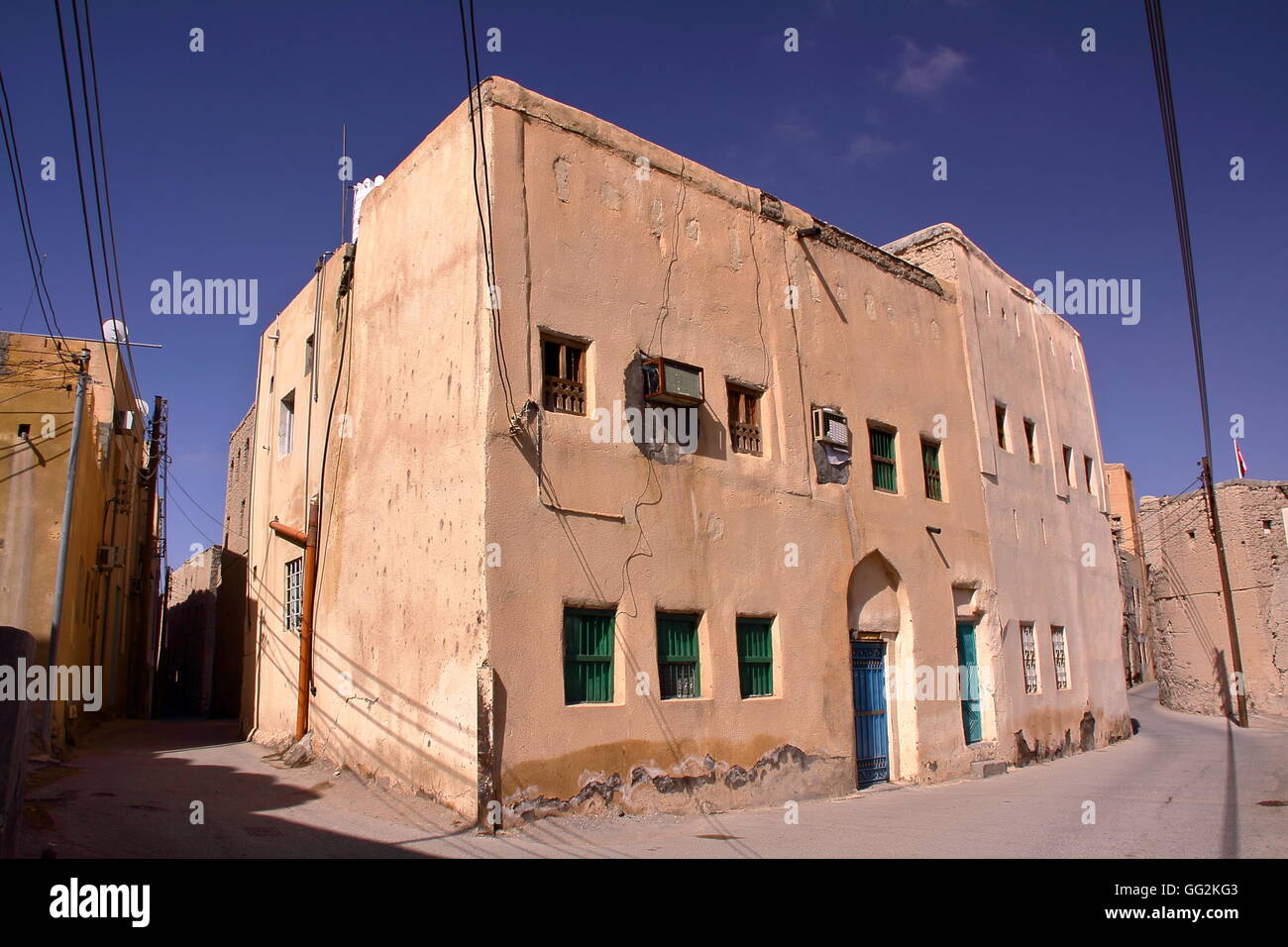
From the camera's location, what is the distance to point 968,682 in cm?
1647

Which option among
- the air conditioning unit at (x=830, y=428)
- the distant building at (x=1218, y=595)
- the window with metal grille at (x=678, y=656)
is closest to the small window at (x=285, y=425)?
the window with metal grille at (x=678, y=656)

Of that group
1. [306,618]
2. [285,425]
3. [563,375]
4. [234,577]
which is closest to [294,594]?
[306,618]

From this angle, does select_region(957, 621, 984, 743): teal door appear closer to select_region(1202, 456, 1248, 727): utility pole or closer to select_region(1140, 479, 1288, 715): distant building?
select_region(1202, 456, 1248, 727): utility pole

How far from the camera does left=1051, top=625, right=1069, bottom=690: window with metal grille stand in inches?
768

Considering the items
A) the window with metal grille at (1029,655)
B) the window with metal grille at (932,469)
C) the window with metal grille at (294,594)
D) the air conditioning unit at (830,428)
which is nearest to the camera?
the air conditioning unit at (830,428)

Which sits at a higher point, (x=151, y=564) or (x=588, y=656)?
(x=151, y=564)

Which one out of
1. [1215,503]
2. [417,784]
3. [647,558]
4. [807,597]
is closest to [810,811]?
[807,597]

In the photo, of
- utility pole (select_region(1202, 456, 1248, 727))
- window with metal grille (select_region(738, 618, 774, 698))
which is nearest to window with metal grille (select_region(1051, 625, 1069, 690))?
utility pole (select_region(1202, 456, 1248, 727))

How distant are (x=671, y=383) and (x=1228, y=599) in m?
19.4

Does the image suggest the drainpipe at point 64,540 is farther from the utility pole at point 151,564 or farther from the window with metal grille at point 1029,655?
the window with metal grille at point 1029,655

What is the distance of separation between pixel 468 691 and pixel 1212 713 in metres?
24.9

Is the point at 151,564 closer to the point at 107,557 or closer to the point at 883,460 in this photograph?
the point at 107,557

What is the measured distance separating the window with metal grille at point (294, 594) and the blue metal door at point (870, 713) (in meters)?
8.43

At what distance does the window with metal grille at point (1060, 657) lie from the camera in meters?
19.5
